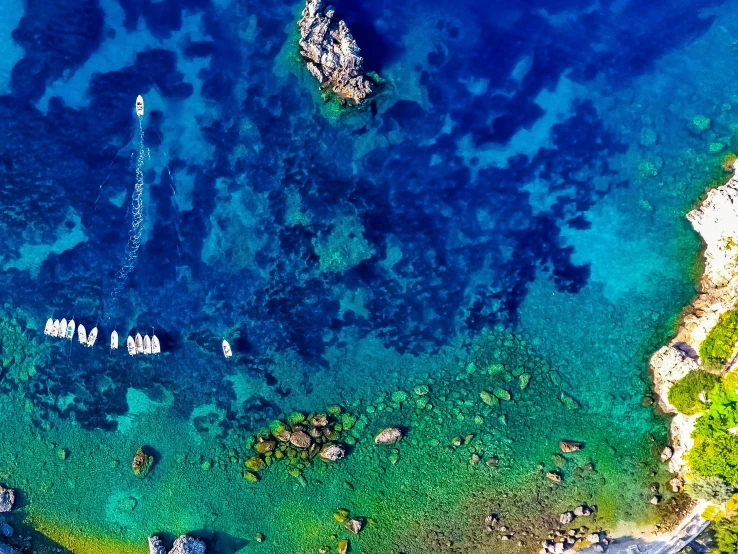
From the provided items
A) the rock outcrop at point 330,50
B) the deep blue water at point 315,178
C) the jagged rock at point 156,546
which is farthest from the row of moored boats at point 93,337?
the rock outcrop at point 330,50

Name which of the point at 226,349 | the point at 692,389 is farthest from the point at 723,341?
the point at 226,349

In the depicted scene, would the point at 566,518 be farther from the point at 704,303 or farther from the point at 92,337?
A: the point at 92,337

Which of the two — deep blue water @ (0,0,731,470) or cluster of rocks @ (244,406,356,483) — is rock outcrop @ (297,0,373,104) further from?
cluster of rocks @ (244,406,356,483)

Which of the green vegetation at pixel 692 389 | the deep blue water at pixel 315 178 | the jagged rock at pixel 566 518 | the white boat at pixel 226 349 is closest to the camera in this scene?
the green vegetation at pixel 692 389

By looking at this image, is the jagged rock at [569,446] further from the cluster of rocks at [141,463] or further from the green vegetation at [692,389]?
the cluster of rocks at [141,463]

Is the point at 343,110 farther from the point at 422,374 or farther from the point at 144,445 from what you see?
the point at 144,445

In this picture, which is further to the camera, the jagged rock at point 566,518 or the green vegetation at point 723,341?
the jagged rock at point 566,518
